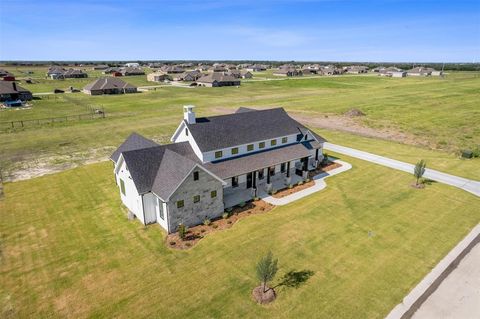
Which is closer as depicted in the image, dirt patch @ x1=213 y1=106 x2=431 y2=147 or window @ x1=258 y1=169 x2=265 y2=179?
window @ x1=258 y1=169 x2=265 y2=179

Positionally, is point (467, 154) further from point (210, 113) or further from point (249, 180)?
point (210, 113)

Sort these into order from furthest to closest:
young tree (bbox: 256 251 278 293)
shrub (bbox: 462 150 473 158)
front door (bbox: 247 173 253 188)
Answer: shrub (bbox: 462 150 473 158) → front door (bbox: 247 173 253 188) → young tree (bbox: 256 251 278 293)

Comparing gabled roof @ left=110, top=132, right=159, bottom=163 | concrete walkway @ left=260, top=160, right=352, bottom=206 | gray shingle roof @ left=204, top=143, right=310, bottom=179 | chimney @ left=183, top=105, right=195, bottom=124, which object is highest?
A: chimney @ left=183, top=105, right=195, bottom=124

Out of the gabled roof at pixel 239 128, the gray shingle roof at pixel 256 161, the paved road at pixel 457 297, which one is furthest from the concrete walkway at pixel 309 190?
the paved road at pixel 457 297

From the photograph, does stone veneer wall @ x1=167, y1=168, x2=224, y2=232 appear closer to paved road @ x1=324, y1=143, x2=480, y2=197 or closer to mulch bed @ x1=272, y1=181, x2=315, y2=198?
mulch bed @ x1=272, y1=181, x2=315, y2=198

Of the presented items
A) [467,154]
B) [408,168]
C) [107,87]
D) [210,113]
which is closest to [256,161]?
[408,168]

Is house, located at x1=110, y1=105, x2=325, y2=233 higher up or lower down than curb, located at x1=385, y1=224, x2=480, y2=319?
higher up

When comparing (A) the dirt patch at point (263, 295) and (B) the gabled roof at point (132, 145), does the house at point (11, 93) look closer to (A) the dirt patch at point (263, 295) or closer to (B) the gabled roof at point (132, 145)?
(B) the gabled roof at point (132, 145)

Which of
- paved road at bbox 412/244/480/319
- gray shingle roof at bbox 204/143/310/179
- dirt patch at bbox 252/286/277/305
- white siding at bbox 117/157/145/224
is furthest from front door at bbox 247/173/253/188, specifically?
paved road at bbox 412/244/480/319
